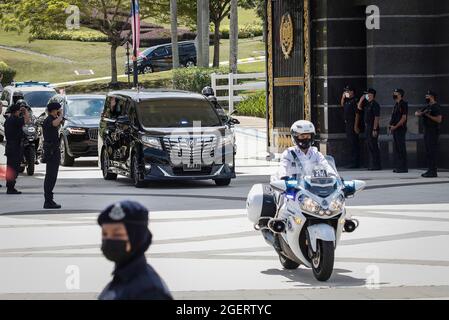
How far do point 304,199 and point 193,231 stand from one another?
4465 mm

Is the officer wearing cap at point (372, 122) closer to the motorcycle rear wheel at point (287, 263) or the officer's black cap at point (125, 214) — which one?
the motorcycle rear wheel at point (287, 263)

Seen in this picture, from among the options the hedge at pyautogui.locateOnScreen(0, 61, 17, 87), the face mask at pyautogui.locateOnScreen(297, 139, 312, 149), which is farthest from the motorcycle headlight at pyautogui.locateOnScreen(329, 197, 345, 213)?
the hedge at pyautogui.locateOnScreen(0, 61, 17, 87)

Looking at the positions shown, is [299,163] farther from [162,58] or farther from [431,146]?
[162,58]

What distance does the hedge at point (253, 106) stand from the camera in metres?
47.1

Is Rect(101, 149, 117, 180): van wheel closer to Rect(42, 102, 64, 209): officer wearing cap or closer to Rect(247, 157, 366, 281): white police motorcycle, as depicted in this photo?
Rect(42, 102, 64, 209): officer wearing cap

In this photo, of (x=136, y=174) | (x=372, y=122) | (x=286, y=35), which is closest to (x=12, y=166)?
(x=136, y=174)

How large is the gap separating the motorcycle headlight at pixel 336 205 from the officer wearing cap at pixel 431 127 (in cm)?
1253

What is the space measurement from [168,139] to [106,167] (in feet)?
8.97

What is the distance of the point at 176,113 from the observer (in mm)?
24172

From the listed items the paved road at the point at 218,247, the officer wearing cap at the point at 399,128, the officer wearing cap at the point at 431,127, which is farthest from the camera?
the officer wearing cap at the point at 399,128

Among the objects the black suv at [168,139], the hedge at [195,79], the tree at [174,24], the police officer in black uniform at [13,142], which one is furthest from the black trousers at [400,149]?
the tree at [174,24]
